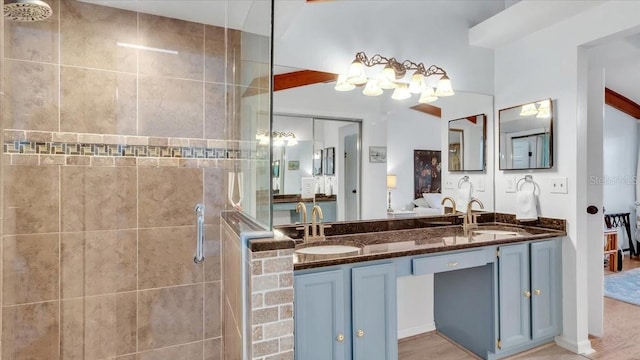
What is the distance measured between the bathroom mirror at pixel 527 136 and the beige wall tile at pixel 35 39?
325 centimetres

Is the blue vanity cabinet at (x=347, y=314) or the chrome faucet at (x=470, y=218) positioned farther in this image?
the chrome faucet at (x=470, y=218)

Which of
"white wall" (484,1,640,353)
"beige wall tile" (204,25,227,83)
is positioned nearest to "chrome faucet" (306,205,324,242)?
"beige wall tile" (204,25,227,83)

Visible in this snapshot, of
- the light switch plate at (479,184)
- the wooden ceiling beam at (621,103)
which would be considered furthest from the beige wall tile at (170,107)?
the wooden ceiling beam at (621,103)

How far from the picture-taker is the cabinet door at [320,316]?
5.18 feet

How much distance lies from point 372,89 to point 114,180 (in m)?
1.82

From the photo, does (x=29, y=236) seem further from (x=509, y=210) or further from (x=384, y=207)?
(x=509, y=210)

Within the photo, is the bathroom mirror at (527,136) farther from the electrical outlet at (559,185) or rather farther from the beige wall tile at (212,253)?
the beige wall tile at (212,253)

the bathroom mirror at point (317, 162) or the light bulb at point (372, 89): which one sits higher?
the light bulb at point (372, 89)

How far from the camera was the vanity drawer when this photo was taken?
1.92 m

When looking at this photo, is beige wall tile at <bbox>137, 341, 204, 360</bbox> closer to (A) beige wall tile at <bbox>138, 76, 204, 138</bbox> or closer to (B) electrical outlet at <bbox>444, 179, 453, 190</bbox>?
(A) beige wall tile at <bbox>138, 76, 204, 138</bbox>

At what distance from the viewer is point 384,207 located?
2.54 metres

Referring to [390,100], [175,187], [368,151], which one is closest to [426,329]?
[368,151]

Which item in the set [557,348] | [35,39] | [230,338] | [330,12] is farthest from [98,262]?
[557,348]

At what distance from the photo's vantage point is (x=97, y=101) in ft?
6.41
